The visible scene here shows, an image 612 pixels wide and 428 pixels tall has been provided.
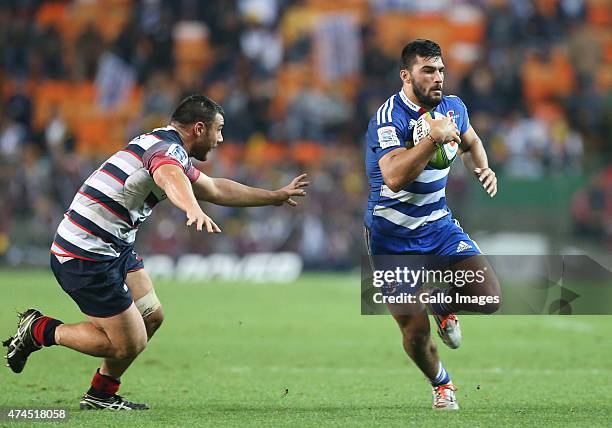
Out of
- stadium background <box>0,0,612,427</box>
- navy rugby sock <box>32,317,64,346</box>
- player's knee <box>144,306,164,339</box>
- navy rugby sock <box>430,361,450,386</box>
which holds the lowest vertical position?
navy rugby sock <box>430,361,450,386</box>

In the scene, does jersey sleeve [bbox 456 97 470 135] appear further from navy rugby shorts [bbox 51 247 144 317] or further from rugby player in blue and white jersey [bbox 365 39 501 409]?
navy rugby shorts [bbox 51 247 144 317]

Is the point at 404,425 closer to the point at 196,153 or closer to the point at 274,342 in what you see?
the point at 196,153

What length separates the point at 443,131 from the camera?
697 cm

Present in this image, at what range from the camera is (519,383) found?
9.09 metres

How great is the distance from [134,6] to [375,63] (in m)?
5.82

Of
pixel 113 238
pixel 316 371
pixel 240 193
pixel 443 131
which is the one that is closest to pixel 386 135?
pixel 443 131

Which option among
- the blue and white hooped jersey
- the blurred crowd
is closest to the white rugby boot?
the blue and white hooped jersey

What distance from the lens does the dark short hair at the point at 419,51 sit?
7.58 metres

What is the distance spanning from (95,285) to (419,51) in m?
2.68

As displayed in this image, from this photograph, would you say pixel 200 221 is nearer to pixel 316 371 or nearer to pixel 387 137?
pixel 387 137

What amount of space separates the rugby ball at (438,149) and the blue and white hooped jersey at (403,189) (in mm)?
47

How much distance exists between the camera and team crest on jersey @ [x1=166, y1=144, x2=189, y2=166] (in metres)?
6.85

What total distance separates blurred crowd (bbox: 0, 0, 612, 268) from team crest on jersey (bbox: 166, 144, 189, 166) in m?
13.8

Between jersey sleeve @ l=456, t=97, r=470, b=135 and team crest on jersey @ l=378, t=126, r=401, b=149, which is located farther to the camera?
jersey sleeve @ l=456, t=97, r=470, b=135
